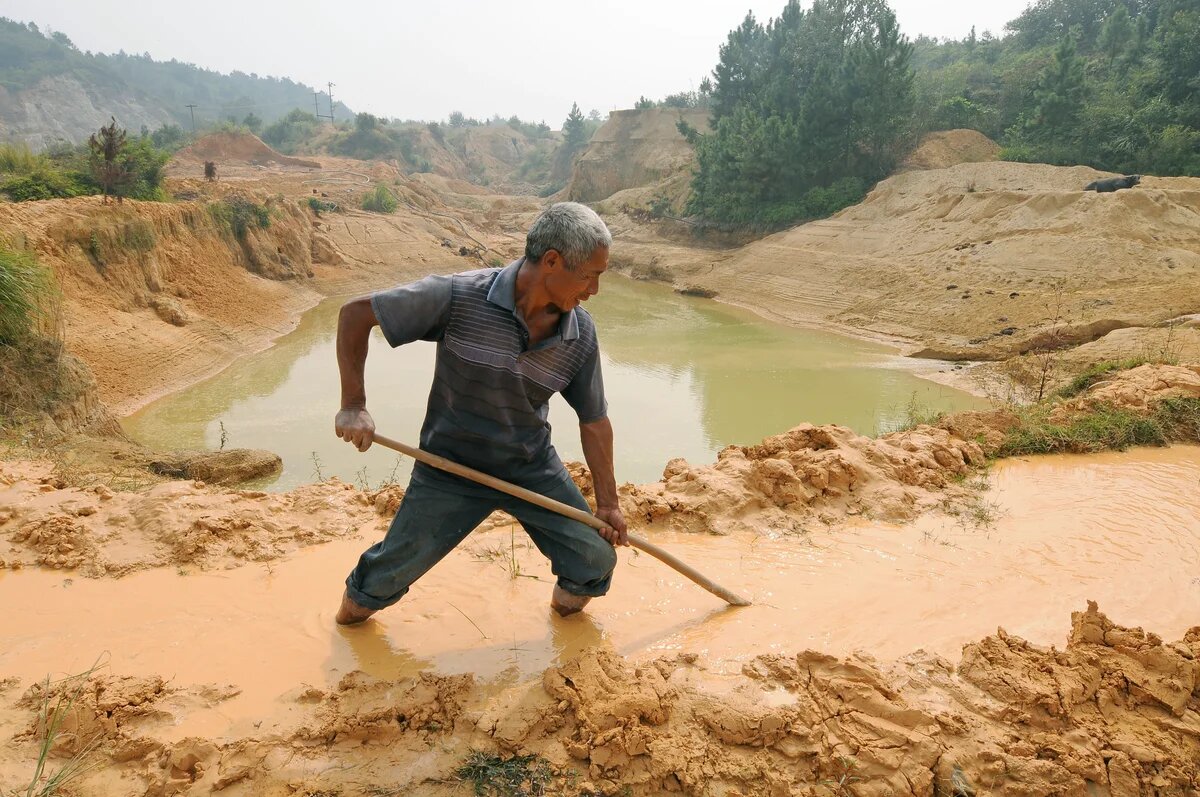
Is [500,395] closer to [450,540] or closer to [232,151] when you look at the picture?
[450,540]

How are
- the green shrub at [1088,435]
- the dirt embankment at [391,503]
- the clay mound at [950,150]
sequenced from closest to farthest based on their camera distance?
the dirt embankment at [391,503] < the green shrub at [1088,435] < the clay mound at [950,150]

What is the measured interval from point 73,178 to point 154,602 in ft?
42.4

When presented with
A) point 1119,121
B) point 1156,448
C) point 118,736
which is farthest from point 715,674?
point 1119,121

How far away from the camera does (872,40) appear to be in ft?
68.1

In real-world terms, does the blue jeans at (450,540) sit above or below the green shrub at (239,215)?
below

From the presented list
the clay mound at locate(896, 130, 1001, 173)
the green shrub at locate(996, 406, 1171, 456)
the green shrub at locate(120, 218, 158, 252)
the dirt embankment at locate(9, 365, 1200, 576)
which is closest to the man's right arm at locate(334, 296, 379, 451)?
the dirt embankment at locate(9, 365, 1200, 576)

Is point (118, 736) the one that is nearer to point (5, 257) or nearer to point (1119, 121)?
point (5, 257)

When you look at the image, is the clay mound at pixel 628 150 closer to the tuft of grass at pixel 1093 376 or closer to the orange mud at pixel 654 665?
the tuft of grass at pixel 1093 376

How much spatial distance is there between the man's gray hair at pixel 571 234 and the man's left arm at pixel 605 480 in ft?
2.02

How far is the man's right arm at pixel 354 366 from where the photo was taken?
2.07 m

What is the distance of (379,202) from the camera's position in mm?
23641

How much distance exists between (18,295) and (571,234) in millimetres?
5507

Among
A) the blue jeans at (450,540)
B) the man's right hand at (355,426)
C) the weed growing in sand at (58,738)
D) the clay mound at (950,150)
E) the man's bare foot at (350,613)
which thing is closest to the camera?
the weed growing in sand at (58,738)

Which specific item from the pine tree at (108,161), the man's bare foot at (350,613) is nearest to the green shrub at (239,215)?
the pine tree at (108,161)
